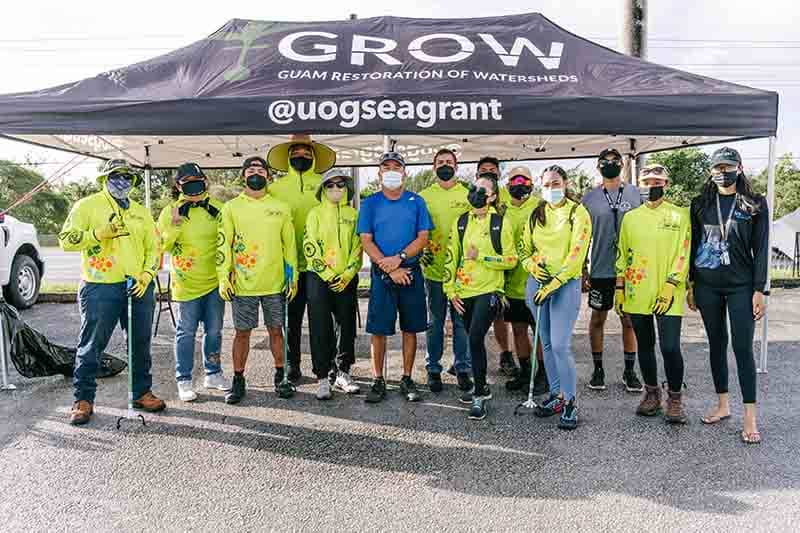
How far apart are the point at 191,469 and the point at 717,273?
12.0 feet

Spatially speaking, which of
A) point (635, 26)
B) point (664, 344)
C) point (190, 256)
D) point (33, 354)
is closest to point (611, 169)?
point (664, 344)

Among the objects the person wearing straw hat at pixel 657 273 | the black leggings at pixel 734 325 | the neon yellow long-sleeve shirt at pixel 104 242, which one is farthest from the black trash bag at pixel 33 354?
the black leggings at pixel 734 325

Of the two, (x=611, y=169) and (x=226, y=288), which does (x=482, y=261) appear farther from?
(x=226, y=288)

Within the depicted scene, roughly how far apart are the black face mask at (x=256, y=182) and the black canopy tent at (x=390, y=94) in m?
0.37

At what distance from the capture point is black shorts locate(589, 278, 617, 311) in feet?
16.3

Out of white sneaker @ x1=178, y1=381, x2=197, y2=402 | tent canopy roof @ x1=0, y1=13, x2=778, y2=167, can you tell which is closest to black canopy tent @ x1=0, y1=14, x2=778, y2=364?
tent canopy roof @ x1=0, y1=13, x2=778, y2=167

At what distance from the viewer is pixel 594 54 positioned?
5848 millimetres

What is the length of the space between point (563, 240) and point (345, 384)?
2243 millimetres

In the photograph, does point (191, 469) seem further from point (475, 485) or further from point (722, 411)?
point (722, 411)

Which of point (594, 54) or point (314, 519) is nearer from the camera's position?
point (314, 519)

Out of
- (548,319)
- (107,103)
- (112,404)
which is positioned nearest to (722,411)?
(548,319)

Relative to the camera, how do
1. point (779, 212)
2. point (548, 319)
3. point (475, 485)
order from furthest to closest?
1. point (779, 212)
2. point (548, 319)
3. point (475, 485)

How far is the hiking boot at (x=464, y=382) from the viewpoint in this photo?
16.3 ft

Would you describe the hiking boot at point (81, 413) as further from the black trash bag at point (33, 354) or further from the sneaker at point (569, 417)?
the sneaker at point (569, 417)
